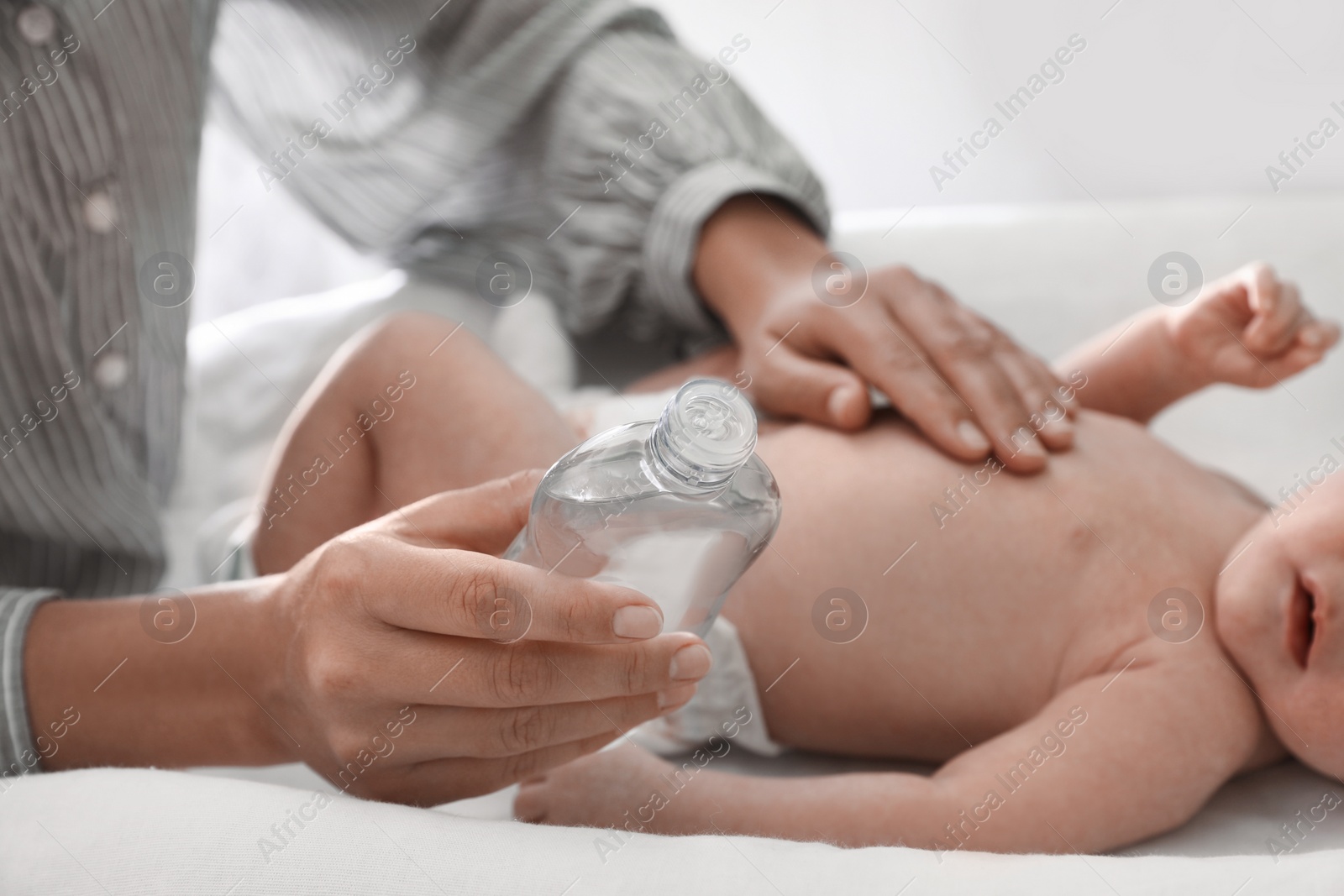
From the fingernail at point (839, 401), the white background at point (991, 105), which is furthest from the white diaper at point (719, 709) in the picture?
the white background at point (991, 105)

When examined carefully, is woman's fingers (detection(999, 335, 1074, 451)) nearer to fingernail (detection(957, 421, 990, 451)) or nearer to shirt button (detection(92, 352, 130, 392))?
fingernail (detection(957, 421, 990, 451))

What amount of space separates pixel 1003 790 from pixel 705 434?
363mm

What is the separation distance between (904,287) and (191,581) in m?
0.67

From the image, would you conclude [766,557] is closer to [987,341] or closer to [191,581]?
[987,341]

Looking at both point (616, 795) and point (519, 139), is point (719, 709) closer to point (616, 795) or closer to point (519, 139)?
point (616, 795)

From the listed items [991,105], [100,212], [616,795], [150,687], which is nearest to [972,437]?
[616,795]

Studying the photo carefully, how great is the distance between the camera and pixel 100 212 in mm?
742

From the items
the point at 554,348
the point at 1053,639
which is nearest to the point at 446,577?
the point at 1053,639

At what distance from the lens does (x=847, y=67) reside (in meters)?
1.50

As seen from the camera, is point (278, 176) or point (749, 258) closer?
point (749, 258)

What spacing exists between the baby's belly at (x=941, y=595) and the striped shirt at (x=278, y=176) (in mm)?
329

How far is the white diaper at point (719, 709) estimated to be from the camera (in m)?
0.72

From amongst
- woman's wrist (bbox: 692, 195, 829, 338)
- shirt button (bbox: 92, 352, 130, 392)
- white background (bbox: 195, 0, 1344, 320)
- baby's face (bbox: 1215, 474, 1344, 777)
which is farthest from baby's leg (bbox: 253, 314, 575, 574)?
white background (bbox: 195, 0, 1344, 320)

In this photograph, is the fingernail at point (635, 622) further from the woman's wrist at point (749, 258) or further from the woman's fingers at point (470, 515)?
the woman's wrist at point (749, 258)
